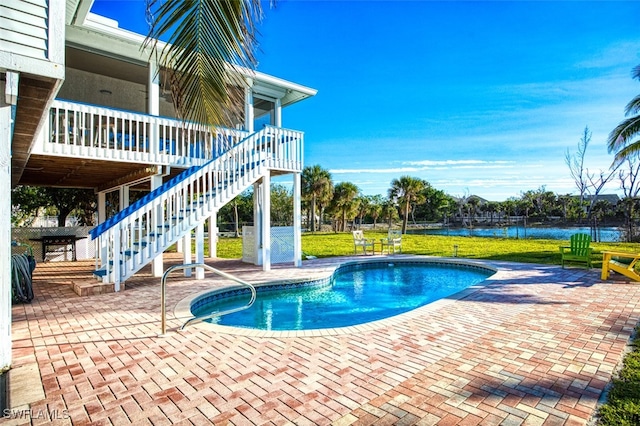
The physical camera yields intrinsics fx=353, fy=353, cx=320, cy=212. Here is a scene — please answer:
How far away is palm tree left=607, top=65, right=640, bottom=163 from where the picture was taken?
1471 cm

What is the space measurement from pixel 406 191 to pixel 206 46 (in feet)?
105

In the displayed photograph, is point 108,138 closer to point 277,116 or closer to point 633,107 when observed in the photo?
point 277,116

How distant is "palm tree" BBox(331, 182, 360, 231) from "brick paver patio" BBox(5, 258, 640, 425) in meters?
31.4

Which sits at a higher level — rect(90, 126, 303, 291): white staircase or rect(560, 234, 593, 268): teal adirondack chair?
rect(90, 126, 303, 291): white staircase

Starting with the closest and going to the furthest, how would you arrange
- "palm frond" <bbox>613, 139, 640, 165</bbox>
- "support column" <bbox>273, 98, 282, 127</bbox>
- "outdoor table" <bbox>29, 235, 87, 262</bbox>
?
"support column" <bbox>273, 98, 282, 127</bbox> → "outdoor table" <bbox>29, 235, 87, 262</bbox> → "palm frond" <bbox>613, 139, 640, 165</bbox>

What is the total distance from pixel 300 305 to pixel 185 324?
11.0 ft

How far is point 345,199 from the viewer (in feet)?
124

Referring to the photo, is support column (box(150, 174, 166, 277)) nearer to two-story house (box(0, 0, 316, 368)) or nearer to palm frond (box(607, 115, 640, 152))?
two-story house (box(0, 0, 316, 368))

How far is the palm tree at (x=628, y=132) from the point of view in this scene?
1471cm

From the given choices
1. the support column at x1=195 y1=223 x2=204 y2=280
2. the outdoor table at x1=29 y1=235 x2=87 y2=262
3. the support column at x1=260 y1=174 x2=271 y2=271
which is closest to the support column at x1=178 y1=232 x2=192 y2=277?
the support column at x1=195 y1=223 x2=204 y2=280

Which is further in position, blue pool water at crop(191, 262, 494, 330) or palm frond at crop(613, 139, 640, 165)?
palm frond at crop(613, 139, 640, 165)

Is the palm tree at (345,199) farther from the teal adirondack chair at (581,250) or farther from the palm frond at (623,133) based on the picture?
the teal adirondack chair at (581,250)

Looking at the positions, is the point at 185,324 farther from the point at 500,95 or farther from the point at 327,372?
the point at 500,95

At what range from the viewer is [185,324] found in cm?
508
